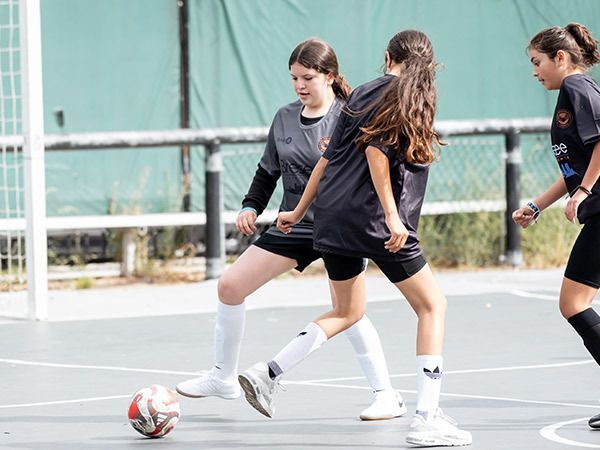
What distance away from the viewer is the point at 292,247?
7.58 meters

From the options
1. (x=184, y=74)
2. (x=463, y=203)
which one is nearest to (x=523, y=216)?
(x=463, y=203)

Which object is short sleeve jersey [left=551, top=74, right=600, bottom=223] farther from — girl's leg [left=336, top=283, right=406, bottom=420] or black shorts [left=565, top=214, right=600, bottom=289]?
girl's leg [left=336, top=283, right=406, bottom=420]

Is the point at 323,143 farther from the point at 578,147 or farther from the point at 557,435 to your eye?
the point at 557,435

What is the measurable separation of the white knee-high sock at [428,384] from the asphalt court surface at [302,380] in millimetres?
233

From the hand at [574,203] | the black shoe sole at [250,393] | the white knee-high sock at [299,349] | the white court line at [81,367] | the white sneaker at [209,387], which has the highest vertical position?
the hand at [574,203]

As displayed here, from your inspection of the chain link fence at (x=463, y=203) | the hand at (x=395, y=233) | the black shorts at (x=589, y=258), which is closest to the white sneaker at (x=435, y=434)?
the hand at (x=395, y=233)

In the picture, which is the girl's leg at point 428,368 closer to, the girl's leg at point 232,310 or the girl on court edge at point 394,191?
the girl on court edge at point 394,191

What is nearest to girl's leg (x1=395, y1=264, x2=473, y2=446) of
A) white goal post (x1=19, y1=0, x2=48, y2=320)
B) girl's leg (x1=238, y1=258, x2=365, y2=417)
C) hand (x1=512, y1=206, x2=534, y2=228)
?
girl's leg (x1=238, y1=258, x2=365, y2=417)

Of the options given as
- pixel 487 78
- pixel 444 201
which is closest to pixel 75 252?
pixel 444 201

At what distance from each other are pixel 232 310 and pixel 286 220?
0.78 meters

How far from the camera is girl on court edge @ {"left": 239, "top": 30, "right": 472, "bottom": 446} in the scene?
21.6 feet

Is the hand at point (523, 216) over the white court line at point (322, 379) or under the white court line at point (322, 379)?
over

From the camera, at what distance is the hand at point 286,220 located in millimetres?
7047

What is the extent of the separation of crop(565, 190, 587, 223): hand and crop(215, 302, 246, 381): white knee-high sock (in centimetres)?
177
